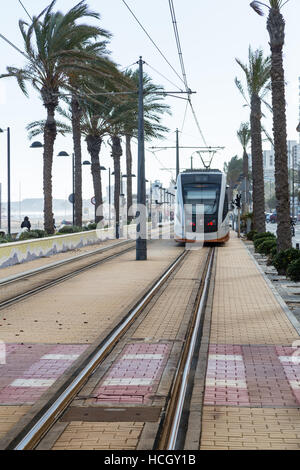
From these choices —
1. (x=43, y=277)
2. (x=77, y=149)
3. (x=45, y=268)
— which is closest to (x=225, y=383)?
(x=43, y=277)

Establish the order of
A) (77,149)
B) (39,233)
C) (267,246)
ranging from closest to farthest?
(267,246) → (39,233) → (77,149)

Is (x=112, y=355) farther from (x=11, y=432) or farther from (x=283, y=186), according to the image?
(x=283, y=186)

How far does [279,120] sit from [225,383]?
14.2 m

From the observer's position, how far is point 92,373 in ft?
26.0

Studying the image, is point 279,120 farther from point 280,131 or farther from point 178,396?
point 178,396

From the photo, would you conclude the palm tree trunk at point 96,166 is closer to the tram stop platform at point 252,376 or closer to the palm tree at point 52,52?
the palm tree at point 52,52

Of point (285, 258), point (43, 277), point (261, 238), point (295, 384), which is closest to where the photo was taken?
point (295, 384)

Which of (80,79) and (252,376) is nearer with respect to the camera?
(252,376)

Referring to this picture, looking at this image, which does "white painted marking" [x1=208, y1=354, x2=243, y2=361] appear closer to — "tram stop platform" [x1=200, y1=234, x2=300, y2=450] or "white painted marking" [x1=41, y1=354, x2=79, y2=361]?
"tram stop platform" [x1=200, y1=234, x2=300, y2=450]

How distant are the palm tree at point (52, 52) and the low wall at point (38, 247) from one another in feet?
11.6

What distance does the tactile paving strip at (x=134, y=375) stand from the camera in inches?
274

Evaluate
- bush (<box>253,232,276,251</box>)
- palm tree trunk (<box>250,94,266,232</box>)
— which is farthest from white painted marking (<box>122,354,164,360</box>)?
palm tree trunk (<box>250,94,266,232</box>)

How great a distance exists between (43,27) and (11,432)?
24.7 metres

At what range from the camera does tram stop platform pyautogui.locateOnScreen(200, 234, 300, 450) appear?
576 centimetres
